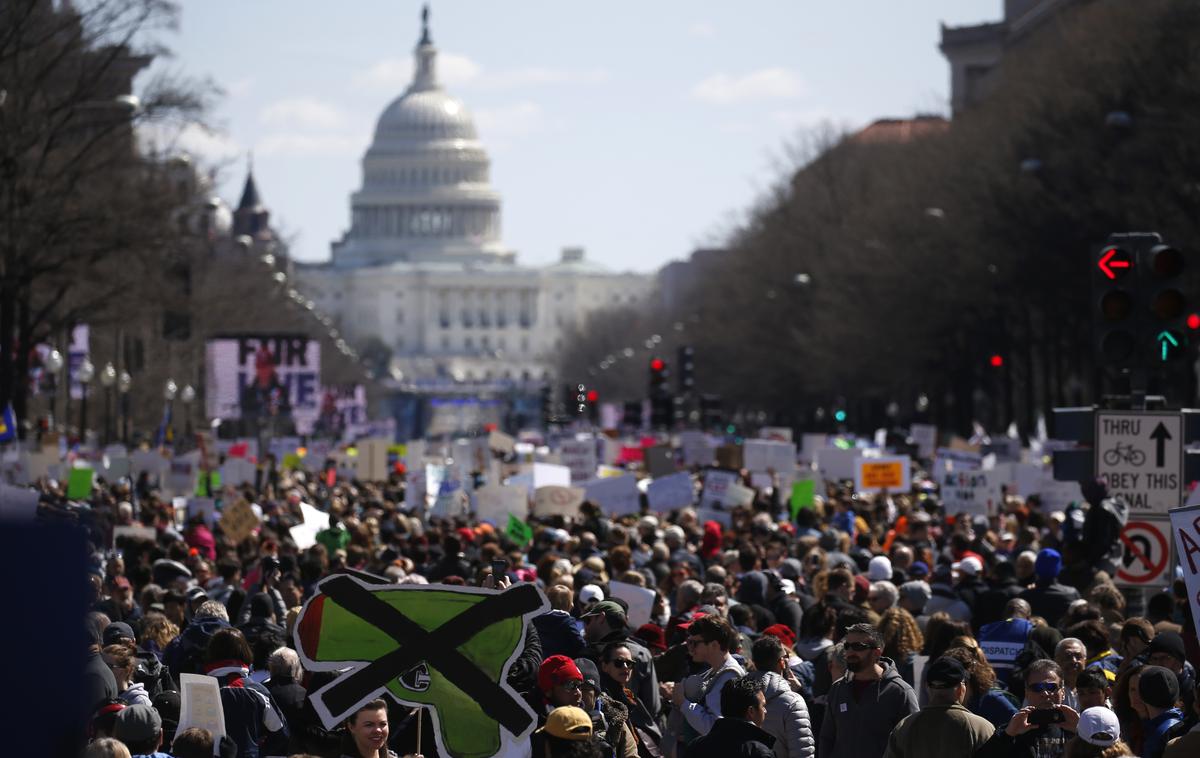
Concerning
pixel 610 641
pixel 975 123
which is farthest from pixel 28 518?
pixel 975 123

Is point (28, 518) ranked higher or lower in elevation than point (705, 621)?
higher

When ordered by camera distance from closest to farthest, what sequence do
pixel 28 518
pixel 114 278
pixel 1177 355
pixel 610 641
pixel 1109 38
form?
pixel 28 518
pixel 610 641
pixel 1177 355
pixel 114 278
pixel 1109 38

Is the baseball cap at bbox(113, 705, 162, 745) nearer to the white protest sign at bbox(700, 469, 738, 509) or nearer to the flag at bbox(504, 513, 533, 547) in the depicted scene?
the flag at bbox(504, 513, 533, 547)

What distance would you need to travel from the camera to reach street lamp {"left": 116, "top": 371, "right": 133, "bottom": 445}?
190 ft

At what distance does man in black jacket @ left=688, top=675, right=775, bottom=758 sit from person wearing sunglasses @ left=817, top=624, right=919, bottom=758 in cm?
81

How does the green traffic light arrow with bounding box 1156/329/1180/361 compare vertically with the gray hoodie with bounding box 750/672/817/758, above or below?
above

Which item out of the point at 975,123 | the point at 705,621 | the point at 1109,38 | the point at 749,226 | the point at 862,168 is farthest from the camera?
the point at 749,226

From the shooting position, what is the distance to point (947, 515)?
87.8ft

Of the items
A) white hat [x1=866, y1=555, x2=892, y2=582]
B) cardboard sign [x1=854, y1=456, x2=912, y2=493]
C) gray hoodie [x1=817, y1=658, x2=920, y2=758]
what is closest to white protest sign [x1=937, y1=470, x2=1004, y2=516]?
cardboard sign [x1=854, y1=456, x2=912, y2=493]

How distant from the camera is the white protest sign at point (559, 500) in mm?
24125

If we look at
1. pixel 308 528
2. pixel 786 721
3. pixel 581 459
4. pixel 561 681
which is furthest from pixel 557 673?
pixel 581 459

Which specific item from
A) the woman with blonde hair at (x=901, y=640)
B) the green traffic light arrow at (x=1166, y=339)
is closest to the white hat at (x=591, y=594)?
the woman with blonde hair at (x=901, y=640)

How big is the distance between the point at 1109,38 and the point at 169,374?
29965 mm

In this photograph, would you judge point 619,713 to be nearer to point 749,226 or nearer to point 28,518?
point 28,518
